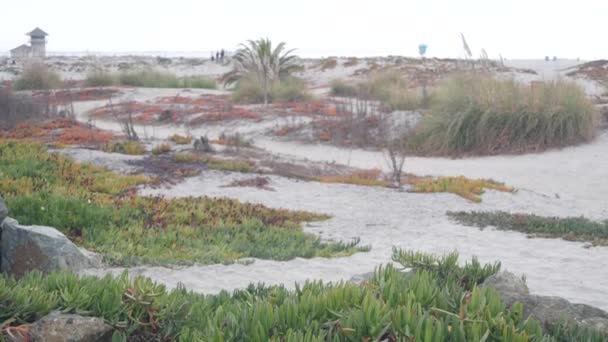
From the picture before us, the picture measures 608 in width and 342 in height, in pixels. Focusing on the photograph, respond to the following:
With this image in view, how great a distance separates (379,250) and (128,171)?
7.11 metres

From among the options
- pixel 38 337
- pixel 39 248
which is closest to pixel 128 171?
pixel 39 248

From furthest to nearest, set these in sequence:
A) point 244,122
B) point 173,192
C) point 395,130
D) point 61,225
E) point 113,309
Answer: point 244,122
point 395,130
point 173,192
point 61,225
point 113,309

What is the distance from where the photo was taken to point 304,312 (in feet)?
9.87

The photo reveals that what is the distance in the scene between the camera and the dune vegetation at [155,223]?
7531 millimetres

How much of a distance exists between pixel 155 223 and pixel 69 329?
5.94m

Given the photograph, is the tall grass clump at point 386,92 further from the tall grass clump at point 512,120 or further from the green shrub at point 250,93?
the tall grass clump at point 512,120

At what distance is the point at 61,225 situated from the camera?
321 inches

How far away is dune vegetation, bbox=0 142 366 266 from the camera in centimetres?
753

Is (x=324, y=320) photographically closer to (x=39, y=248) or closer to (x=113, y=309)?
(x=113, y=309)

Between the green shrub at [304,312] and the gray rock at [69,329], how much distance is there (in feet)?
0.22

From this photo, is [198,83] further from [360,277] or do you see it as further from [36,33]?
[36,33]

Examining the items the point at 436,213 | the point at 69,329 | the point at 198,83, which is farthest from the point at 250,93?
the point at 69,329

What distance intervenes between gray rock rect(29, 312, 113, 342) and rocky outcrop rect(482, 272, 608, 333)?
1.89 m

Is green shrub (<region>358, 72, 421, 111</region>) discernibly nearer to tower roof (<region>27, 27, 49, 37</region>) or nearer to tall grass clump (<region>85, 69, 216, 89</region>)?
tall grass clump (<region>85, 69, 216, 89</region>)
